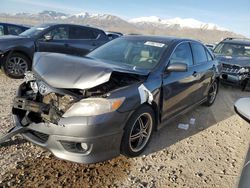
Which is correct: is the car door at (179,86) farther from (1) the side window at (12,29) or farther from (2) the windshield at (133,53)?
(1) the side window at (12,29)

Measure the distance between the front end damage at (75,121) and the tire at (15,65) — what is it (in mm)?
4526

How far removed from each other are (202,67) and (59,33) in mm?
5071

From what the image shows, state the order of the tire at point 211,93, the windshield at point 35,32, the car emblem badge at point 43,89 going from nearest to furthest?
the car emblem badge at point 43,89 < the tire at point 211,93 < the windshield at point 35,32

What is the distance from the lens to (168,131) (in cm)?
482

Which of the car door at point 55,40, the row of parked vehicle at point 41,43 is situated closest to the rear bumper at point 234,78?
the row of parked vehicle at point 41,43

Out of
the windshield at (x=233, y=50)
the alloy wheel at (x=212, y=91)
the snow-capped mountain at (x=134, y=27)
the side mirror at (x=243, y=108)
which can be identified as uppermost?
the side mirror at (x=243, y=108)

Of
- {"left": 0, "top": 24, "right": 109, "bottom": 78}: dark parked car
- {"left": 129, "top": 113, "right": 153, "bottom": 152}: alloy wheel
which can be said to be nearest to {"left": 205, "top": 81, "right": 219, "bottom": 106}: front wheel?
{"left": 129, "top": 113, "right": 153, "bottom": 152}: alloy wheel

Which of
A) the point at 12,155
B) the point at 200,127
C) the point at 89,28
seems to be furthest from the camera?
the point at 89,28

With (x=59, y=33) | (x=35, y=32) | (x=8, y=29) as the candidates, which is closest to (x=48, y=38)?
(x=35, y=32)

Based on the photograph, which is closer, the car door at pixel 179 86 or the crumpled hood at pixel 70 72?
the crumpled hood at pixel 70 72

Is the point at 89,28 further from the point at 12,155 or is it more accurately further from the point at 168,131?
the point at 12,155

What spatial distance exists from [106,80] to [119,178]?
1169mm

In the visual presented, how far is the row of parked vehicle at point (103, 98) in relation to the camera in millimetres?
3107

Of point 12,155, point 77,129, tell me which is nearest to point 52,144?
point 77,129
